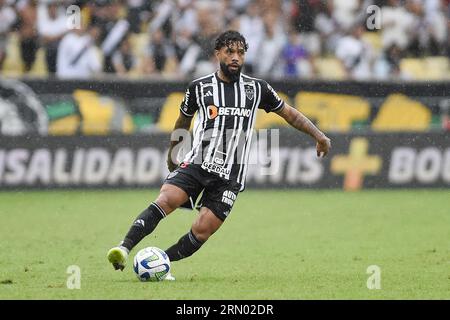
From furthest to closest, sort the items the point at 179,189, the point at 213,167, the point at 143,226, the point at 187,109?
the point at 187,109 → the point at 213,167 → the point at 179,189 → the point at 143,226

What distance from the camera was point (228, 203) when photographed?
948 centimetres

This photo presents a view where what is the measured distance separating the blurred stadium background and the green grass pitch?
0.52 ft

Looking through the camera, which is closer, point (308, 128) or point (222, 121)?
point (222, 121)

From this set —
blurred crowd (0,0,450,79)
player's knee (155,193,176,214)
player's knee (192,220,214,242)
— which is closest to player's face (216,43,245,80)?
player's knee (155,193,176,214)

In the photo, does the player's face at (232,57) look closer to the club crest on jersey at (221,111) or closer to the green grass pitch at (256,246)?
the club crest on jersey at (221,111)

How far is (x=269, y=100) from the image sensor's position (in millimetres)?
9703

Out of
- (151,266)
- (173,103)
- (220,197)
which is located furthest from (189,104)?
(173,103)

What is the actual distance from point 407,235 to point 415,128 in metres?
6.14

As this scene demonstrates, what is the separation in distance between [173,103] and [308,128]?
30.1ft

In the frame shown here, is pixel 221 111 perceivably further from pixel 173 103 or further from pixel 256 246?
pixel 173 103

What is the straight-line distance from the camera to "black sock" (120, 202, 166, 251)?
29.6 feet

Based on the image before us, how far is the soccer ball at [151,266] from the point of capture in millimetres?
9133
